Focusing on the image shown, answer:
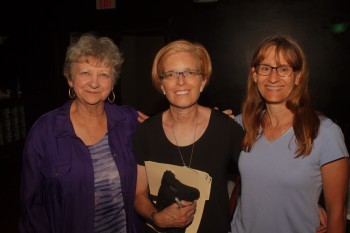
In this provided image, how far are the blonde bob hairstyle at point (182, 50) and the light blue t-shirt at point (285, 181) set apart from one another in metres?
0.53

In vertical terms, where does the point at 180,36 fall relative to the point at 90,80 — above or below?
above

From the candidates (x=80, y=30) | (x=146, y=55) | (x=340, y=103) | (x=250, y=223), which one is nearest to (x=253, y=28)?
(x=340, y=103)

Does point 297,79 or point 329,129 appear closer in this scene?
point 329,129

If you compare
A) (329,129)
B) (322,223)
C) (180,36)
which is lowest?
(322,223)

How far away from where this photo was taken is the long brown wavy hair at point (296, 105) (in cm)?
154

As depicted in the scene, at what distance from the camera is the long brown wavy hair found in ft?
5.06

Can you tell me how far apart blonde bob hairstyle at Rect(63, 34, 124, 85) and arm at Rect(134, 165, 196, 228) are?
70cm

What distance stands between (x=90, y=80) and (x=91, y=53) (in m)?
0.17

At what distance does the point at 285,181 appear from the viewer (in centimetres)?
154

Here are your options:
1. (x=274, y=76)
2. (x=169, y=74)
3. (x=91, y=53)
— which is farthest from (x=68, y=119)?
(x=274, y=76)

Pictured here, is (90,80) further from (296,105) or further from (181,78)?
(296,105)

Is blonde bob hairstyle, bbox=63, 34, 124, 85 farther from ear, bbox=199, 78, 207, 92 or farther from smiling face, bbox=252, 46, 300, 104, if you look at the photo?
smiling face, bbox=252, 46, 300, 104

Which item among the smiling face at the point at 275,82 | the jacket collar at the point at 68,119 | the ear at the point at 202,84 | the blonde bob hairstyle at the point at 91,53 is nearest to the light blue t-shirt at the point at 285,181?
the smiling face at the point at 275,82

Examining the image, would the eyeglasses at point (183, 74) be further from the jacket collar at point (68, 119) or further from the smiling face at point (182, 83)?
the jacket collar at point (68, 119)
